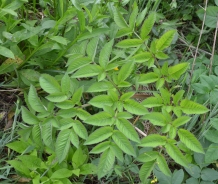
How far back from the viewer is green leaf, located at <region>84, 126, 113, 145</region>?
139 centimetres

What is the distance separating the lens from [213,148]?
5.38ft

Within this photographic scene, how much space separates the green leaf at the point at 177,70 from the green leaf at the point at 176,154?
0.98 feet

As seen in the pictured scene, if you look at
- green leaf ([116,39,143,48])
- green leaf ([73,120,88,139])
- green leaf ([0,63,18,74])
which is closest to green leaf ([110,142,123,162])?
green leaf ([73,120,88,139])

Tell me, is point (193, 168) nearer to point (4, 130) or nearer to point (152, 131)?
point (152, 131)

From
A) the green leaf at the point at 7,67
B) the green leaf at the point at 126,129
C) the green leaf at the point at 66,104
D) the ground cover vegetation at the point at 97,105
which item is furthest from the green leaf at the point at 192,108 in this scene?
the green leaf at the point at 7,67

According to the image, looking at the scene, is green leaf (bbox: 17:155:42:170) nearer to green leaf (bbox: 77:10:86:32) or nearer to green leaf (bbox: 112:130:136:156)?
green leaf (bbox: 112:130:136:156)

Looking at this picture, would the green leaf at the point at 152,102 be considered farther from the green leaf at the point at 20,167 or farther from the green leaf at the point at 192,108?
the green leaf at the point at 20,167

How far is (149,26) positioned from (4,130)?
89 cm

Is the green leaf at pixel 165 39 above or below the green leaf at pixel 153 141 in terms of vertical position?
above

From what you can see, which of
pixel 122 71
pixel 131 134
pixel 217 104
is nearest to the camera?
pixel 131 134

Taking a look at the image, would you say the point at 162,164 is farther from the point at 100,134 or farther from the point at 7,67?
the point at 7,67

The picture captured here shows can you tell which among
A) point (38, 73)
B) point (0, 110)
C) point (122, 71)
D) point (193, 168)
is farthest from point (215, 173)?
point (0, 110)

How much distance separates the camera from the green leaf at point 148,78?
5.06 feet

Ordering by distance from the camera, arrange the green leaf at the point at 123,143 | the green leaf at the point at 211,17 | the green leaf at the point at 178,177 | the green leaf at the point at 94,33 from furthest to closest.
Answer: the green leaf at the point at 211,17 → the green leaf at the point at 94,33 → the green leaf at the point at 178,177 → the green leaf at the point at 123,143
